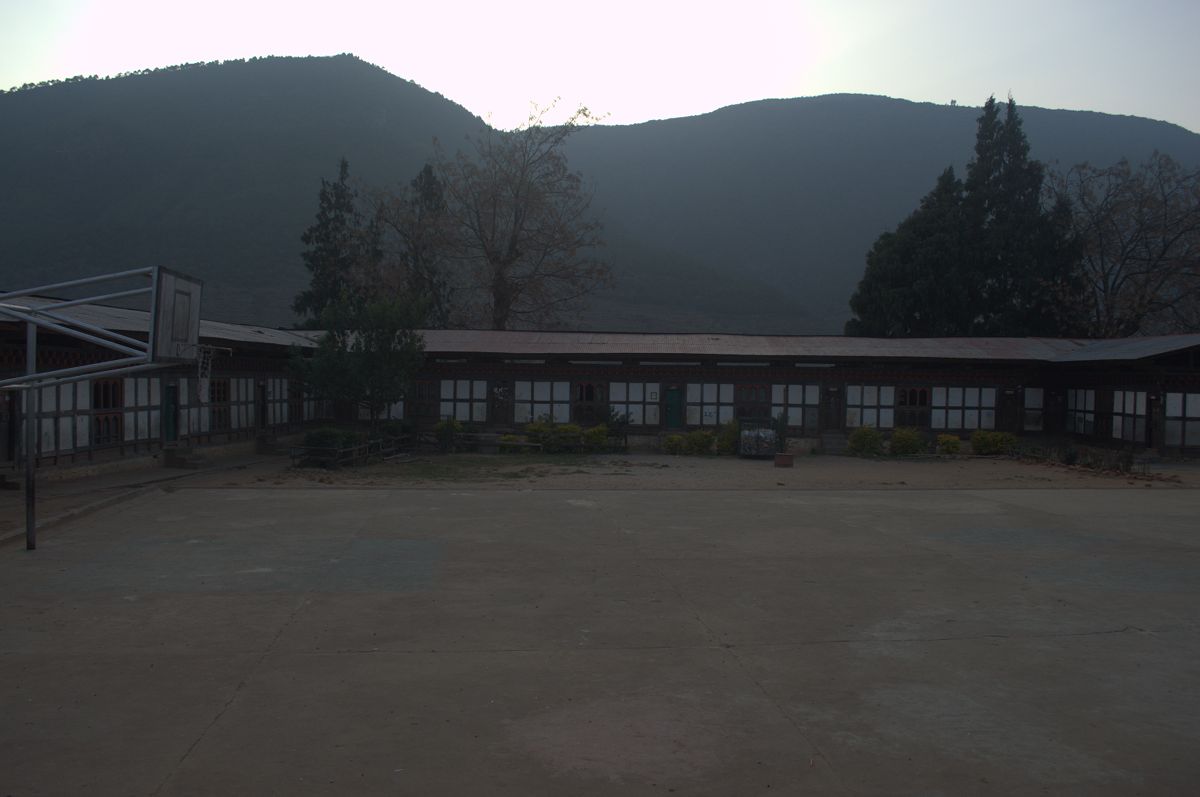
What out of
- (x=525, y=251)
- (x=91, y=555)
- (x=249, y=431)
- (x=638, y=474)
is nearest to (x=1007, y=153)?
(x=525, y=251)

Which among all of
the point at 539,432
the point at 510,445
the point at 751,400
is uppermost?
the point at 751,400

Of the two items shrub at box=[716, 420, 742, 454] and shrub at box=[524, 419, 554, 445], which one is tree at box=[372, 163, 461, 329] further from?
shrub at box=[716, 420, 742, 454]

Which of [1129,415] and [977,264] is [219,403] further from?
[977,264]

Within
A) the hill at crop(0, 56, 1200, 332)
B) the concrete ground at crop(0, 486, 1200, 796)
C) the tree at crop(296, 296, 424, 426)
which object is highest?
the hill at crop(0, 56, 1200, 332)

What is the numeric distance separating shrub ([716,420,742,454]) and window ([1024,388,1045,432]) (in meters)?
12.8

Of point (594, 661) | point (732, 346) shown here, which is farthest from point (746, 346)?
point (594, 661)

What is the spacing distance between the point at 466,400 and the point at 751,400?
11.1 metres

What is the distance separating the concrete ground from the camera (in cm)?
610

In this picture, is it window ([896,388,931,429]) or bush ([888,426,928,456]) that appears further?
window ([896,388,931,429])

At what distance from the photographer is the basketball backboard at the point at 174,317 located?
12461 mm

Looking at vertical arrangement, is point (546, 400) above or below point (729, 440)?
above

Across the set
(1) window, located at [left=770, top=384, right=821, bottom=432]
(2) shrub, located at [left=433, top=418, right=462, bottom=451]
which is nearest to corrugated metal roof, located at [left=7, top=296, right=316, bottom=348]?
(2) shrub, located at [left=433, top=418, right=462, bottom=451]

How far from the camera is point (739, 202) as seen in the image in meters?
134

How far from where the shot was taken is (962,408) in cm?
3434
